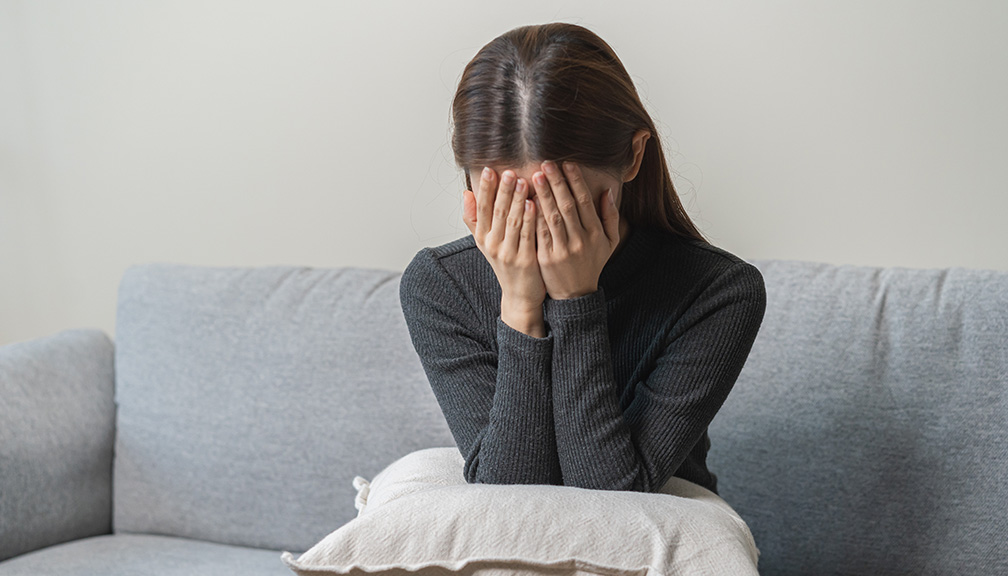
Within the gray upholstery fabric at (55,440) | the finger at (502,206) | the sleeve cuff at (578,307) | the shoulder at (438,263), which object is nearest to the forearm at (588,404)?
the sleeve cuff at (578,307)

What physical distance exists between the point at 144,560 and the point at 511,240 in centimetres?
91

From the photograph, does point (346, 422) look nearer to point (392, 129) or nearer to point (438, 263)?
point (438, 263)

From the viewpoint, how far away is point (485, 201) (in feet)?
3.32

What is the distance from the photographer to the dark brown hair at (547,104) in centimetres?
96

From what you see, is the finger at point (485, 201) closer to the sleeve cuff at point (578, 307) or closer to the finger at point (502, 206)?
the finger at point (502, 206)

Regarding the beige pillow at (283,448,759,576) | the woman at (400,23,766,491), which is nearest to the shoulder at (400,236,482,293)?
the woman at (400,23,766,491)

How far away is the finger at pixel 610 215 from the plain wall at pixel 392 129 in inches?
23.4

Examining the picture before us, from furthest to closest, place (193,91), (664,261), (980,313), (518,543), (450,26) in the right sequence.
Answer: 1. (193,91)
2. (450,26)
3. (980,313)
4. (664,261)
5. (518,543)

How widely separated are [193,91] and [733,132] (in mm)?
1206

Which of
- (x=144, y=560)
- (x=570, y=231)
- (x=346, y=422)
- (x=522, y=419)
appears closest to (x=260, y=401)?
(x=346, y=422)

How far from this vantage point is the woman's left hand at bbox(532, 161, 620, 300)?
0.98 m

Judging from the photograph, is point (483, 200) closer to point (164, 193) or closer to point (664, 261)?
point (664, 261)

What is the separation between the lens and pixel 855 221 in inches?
60.4

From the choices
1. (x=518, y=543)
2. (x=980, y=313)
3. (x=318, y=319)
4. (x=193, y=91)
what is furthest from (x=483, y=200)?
(x=193, y=91)
